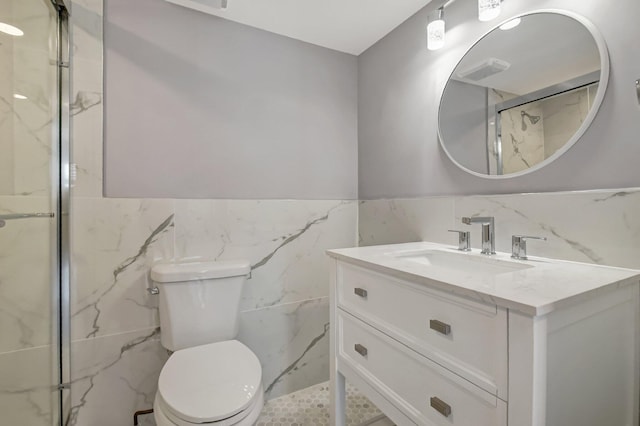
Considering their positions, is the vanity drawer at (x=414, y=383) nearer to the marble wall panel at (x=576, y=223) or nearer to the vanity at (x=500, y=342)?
the vanity at (x=500, y=342)

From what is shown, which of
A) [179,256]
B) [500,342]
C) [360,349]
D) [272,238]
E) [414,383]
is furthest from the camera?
[272,238]

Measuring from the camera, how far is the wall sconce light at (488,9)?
3.95 feet

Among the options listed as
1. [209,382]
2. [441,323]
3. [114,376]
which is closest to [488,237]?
[441,323]

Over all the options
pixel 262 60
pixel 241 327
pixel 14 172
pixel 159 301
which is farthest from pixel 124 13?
pixel 241 327

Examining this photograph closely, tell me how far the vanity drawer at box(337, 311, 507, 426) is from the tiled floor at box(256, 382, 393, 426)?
1.89 feet

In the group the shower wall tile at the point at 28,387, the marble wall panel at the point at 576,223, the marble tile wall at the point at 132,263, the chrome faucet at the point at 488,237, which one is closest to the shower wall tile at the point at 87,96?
the marble tile wall at the point at 132,263

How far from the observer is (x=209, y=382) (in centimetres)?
112

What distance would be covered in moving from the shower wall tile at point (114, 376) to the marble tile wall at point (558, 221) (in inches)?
59.5

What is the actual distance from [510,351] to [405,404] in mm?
462

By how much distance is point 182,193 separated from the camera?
1.58 meters

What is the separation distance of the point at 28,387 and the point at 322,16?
7.29ft

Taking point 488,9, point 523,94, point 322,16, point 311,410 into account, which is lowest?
point 311,410

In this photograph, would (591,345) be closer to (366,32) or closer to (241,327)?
(241,327)

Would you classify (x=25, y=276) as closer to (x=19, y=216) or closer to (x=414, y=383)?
(x=19, y=216)
